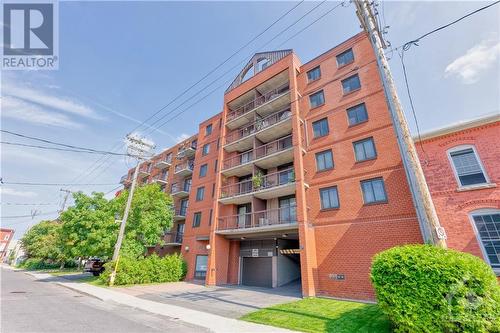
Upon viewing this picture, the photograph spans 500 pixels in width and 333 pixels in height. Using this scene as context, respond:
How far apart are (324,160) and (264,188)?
4922 mm

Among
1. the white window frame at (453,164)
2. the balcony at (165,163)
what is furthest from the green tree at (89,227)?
the white window frame at (453,164)

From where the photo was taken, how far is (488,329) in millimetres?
5023

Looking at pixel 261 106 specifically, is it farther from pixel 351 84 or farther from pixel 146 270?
pixel 146 270

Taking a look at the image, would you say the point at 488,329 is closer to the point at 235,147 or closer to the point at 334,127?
the point at 334,127

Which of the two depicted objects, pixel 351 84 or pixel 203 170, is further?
pixel 203 170

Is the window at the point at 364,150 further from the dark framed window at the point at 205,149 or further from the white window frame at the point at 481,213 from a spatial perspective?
the dark framed window at the point at 205,149

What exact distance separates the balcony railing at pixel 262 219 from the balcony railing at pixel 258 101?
9434 millimetres

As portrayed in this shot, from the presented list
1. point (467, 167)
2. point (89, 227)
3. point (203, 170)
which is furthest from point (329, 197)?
point (89, 227)

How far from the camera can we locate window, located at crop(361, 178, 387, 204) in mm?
12711

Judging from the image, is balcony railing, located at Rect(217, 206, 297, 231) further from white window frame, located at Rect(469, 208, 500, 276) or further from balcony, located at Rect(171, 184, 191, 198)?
balcony, located at Rect(171, 184, 191, 198)

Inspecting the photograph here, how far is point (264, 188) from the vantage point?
58.0 ft

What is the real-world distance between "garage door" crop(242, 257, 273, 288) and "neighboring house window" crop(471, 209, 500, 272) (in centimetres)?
1263

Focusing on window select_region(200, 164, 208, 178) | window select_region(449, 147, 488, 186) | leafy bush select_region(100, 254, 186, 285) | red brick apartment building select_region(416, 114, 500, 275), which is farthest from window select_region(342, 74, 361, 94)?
leafy bush select_region(100, 254, 186, 285)

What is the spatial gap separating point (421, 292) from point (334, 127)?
11777 millimetres
